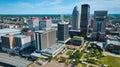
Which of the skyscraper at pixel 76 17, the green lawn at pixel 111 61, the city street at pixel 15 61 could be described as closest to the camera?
the green lawn at pixel 111 61

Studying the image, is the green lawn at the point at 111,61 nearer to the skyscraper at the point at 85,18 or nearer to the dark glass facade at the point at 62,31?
the dark glass facade at the point at 62,31

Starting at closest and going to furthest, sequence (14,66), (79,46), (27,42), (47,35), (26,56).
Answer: (14,66)
(26,56)
(47,35)
(27,42)
(79,46)

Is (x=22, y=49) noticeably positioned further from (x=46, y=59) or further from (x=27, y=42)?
(x=46, y=59)

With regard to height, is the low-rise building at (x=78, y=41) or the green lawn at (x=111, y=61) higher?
the low-rise building at (x=78, y=41)

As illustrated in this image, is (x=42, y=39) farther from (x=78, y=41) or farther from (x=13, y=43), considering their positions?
(x=78, y=41)

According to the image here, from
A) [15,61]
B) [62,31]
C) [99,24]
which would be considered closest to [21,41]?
[15,61]

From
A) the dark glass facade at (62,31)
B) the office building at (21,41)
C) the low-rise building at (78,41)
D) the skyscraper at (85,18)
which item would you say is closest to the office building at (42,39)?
the office building at (21,41)

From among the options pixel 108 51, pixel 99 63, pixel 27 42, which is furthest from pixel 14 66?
pixel 108 51
